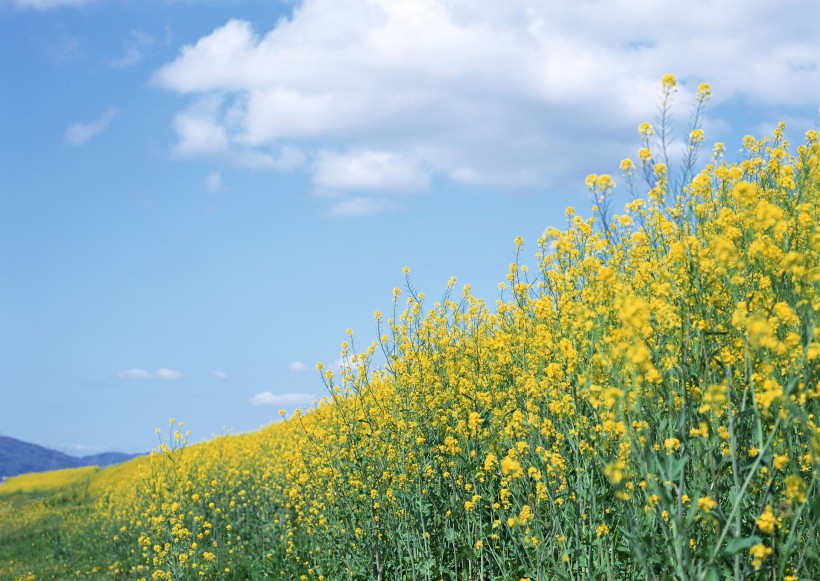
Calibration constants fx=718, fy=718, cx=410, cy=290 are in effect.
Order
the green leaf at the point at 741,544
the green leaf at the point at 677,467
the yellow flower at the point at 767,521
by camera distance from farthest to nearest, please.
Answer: the green leaf at the point at 677,467
the yellow flower at the point at 767,521
the green leaf at the point at 741,544

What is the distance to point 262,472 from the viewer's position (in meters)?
14.0

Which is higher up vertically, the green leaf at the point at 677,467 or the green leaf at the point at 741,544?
the green leaf at the point at 677,467

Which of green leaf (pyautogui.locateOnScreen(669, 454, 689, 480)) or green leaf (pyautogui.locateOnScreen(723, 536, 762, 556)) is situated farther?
green leaf (pyautogui.locateOnScreen(669, 454, 689, 480))

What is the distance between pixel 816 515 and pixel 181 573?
20.7ft

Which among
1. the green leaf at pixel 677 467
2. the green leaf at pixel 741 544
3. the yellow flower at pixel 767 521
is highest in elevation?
the green leaf at pixel 677 467

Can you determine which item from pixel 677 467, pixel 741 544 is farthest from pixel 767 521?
pixel 677 467

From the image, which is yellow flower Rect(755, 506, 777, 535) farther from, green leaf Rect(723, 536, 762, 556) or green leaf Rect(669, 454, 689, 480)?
green leaf Rect(669, 454, 689, 480)

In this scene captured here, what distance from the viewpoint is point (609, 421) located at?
3.61 meters

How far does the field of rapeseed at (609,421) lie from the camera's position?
3.37m

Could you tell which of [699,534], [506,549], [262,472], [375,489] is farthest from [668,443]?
[262,472]

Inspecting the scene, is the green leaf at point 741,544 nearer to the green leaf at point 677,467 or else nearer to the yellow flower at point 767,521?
the yellow flower at point 767,521

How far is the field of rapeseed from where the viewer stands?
3365 mm

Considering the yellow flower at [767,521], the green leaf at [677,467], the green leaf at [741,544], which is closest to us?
the green leaf at [741,544]

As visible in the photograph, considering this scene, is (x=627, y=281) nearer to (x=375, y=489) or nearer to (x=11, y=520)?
(x=375, y=489)
